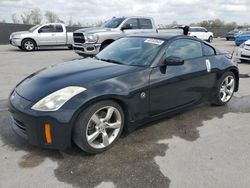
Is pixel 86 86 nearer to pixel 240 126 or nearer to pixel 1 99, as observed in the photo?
pixel 240 126

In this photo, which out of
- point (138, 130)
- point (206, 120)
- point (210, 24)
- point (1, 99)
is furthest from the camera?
point (210, 24)

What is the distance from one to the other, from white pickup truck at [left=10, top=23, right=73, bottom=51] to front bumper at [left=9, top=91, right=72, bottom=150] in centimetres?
1403

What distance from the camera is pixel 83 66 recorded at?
13.6 ft

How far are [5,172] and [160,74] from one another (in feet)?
7.84

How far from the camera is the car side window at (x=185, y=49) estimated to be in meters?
4.48

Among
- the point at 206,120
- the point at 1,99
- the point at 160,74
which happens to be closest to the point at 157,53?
the point at 160,74

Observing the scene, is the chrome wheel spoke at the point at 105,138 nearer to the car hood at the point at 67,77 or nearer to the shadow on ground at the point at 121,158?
the shadow on ground at the point at 121,158

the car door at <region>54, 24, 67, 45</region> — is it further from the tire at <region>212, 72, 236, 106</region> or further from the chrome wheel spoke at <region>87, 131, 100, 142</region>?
the chrome wheel spoke at <region>87, 131, 100, 142</region>

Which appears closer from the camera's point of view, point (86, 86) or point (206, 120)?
point (86, 86)

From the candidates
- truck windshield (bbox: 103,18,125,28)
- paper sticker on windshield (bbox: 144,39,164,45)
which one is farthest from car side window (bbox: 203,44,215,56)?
truck windshield (bbox: 103,18,125,28)

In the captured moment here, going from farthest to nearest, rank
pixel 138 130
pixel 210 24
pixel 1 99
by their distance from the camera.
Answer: pixel 210 24, pixel 1 99, pixel 138 130

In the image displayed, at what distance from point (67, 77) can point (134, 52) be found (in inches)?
49.5

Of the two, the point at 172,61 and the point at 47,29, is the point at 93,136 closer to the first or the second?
the point at 172,61

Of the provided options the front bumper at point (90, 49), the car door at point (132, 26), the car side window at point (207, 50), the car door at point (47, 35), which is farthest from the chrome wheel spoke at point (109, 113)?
the car door at point (47, 35)
